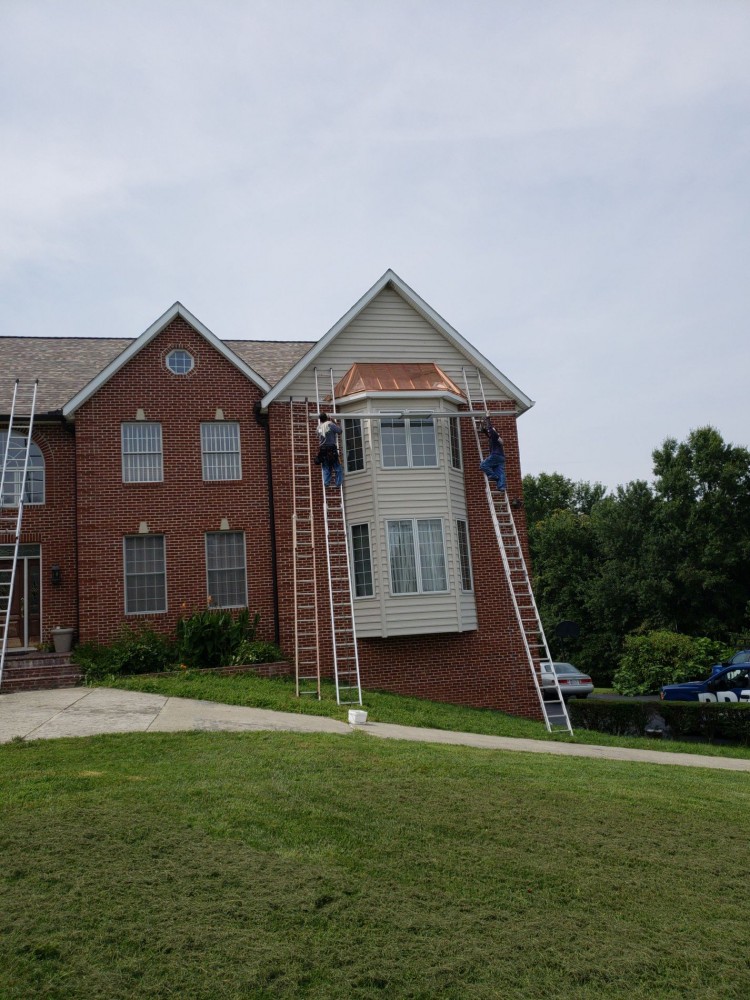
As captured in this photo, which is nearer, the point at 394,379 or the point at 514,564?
the point at 514,564

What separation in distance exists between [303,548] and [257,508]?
1567 millimetres

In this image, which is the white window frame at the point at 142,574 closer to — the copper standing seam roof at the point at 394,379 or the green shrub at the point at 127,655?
the green shrub at the point at 127,655

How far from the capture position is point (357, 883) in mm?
6488

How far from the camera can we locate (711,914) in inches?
255

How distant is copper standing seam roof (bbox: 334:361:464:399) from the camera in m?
20.0

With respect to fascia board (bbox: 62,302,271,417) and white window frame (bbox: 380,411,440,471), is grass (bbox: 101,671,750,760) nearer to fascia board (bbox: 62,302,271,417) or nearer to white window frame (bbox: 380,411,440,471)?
white window frame (bbox: 380,411,440,471)

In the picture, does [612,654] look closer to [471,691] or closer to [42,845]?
[471,691]

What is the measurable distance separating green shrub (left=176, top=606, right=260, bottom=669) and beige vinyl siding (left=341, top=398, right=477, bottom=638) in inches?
109

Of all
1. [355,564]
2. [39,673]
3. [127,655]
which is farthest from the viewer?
[355,564]

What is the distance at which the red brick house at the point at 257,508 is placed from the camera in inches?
763

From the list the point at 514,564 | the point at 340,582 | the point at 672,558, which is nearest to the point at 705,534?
the point at 672,558

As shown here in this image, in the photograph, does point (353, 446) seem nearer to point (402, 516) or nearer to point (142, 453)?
point (402, 516)

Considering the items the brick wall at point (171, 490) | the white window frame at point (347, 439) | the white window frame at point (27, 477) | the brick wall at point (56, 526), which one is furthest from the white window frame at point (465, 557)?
the white window frame at point (27, 477)

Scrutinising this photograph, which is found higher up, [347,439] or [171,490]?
[347,439]
